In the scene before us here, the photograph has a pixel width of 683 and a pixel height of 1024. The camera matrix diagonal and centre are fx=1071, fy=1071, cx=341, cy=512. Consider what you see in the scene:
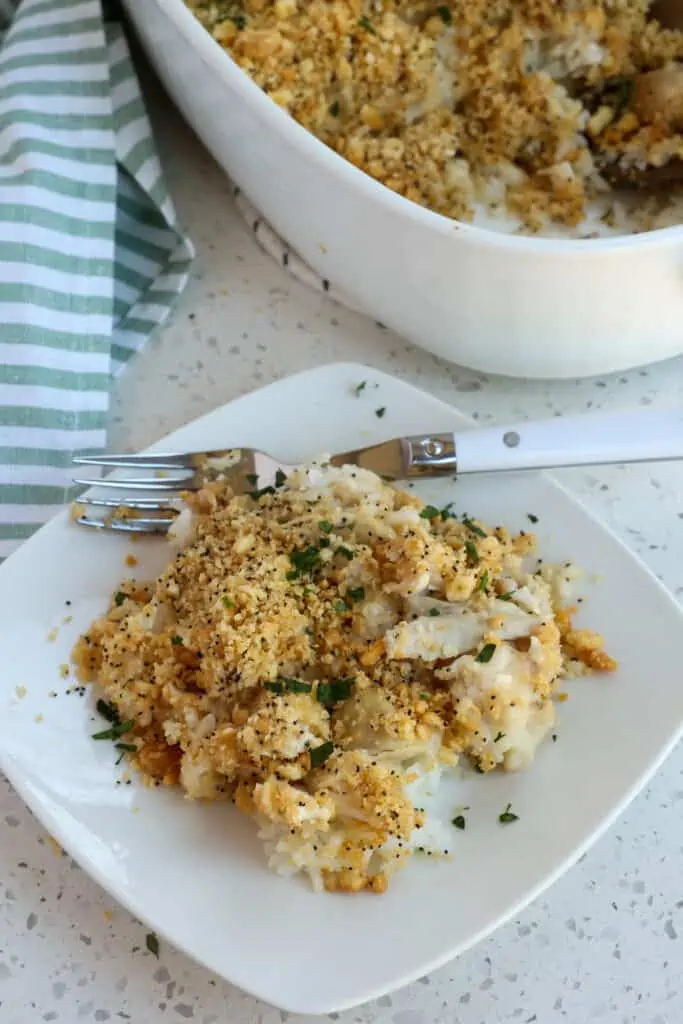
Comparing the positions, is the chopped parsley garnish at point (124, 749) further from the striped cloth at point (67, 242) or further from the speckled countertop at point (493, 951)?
the striped cloth at point (67, 242)

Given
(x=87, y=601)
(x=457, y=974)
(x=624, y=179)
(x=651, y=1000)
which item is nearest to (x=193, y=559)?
(x=87, y=601)

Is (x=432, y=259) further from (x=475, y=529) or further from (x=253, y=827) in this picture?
(x=253, y=827)

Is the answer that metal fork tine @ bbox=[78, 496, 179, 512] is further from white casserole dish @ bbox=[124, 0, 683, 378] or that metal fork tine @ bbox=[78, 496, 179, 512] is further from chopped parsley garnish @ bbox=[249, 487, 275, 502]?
white casserole dish @ bbox=[124, 0, 683, 378]

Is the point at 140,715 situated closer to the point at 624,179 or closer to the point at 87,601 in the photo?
the point at 87,601

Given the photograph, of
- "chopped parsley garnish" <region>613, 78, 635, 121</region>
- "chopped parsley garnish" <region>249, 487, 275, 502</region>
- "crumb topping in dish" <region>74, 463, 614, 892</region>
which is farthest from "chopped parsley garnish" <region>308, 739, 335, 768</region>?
"chopped parsley garnish" <region>613, 78, 635, 121</region>

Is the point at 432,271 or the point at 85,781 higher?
the point at 432,271

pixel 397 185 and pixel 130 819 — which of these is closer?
pixel 130 819
